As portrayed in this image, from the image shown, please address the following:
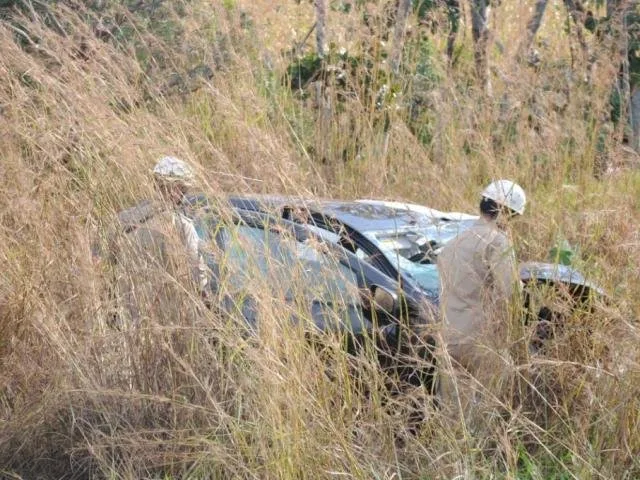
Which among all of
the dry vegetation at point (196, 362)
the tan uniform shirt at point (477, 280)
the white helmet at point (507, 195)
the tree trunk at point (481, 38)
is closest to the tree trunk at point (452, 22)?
the tree trunk at point (481, 38)

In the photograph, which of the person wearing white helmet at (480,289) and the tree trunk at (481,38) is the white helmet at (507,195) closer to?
the person wearing white helmet at (480,289)

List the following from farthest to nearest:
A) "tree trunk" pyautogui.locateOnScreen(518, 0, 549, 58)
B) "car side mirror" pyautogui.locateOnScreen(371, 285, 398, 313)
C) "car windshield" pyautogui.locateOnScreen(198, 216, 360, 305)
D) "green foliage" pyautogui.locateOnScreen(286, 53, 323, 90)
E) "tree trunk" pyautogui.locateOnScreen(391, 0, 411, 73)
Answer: "green foliage" pyautogui.locateOnScreen(286, 53, 323, 90) < "tree trunk" pyautogui.locateOnScreen(391, 0, 411, 73) < "tree trunk" pyautogui.locateOnScreen(518, 0, 549, 58) < "car side mirror" pyautogui.locateOnScreen(371, 285, 398, 313) < "car windshield" pyautogui.locateOnScreen(198, 216, 360, 305)

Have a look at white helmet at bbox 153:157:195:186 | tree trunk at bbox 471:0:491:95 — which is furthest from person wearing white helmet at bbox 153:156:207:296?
tree trunk at bbox 471:0:491:95

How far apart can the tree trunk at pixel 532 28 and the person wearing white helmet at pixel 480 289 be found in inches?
149

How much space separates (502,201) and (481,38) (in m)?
4.41

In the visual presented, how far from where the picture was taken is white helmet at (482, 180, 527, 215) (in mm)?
5777

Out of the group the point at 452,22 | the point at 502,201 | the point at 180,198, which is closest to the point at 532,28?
the point at 452,22

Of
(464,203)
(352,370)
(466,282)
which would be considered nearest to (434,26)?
(464,203)

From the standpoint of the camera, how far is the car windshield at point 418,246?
19.9 ft

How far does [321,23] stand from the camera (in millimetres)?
10648

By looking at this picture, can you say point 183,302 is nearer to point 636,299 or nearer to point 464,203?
point 636,299

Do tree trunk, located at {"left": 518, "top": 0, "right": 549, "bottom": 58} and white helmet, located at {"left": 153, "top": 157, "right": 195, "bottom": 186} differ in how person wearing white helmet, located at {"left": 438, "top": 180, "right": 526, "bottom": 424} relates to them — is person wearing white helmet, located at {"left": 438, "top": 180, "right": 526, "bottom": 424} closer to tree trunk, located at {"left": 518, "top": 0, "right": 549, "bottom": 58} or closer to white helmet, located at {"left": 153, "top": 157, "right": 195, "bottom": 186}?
white helmet, located at {"left": 153, "top": 157, "right": 195, "bottom": 186}

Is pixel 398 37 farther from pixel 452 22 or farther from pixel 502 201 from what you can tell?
pixel 502 201

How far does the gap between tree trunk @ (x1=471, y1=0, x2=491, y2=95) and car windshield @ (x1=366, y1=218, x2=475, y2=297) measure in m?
3.85
